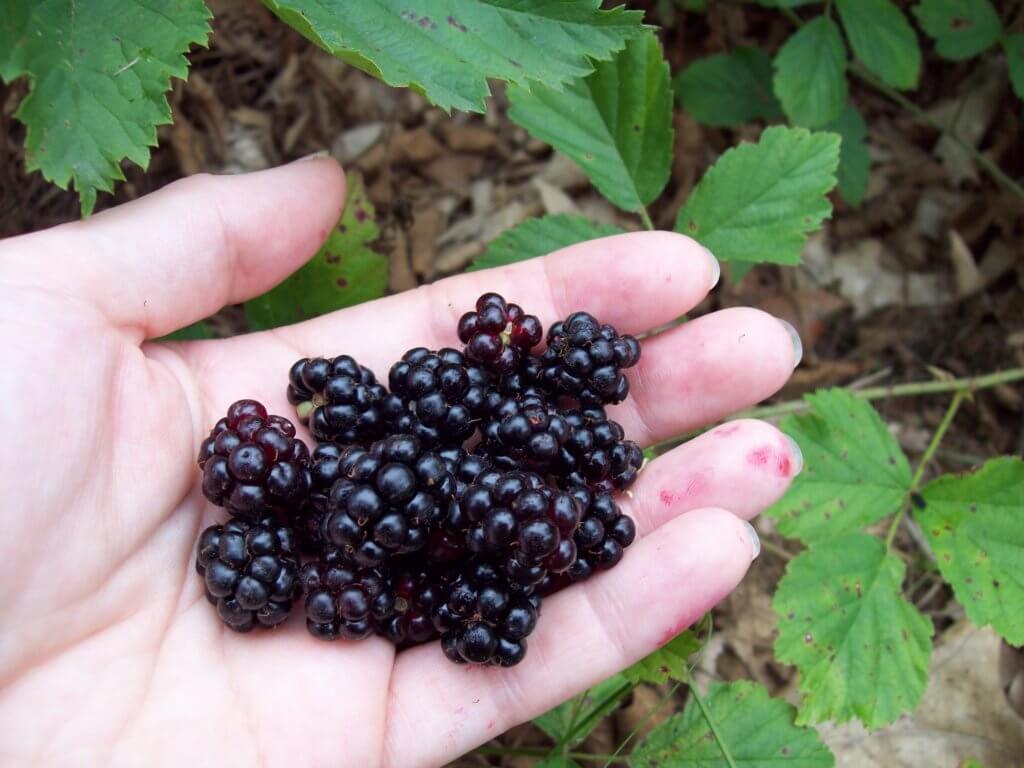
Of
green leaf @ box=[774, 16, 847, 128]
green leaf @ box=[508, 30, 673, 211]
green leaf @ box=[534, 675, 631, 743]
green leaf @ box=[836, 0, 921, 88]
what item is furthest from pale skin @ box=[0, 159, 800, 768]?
green leaf @ box=[836, 0, 921, 88]

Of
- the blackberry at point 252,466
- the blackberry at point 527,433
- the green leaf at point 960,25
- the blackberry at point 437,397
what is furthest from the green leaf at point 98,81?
the green leaf at point 960,25

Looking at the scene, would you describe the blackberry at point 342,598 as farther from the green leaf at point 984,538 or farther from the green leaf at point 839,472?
the green leaf at point 984,538

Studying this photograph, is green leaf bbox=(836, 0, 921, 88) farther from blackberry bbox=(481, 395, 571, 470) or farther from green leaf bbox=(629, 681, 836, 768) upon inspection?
green leaf bbox=(629, 681, 836, 768)

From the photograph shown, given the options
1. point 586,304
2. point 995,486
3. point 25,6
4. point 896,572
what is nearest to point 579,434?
point 586,304

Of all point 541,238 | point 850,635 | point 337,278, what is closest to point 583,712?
point 850,635

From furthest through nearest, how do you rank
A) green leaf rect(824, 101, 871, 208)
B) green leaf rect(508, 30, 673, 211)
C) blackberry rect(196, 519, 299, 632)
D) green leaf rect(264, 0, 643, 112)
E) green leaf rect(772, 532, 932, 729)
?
green leaf rect(824, 101, 871, 208), green leaf rect(508, 30, 673, 211), green leaf rect(772, 532, 932, 729), green leaf rect(264, 0, 643, 112), blackberry rect(196, 519, 299, 632)

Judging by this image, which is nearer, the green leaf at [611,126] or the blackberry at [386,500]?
the blackberry at [386,500]

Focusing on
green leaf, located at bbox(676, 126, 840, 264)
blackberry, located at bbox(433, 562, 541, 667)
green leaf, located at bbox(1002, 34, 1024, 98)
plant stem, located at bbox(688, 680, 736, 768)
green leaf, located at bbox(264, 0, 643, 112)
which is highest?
green leaf, located at bbox(264, 0, 643, 112)
